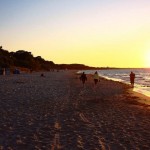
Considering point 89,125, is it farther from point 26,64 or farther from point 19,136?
point 26,64

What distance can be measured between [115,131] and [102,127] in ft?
2.76

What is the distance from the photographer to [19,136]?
34.7 feet

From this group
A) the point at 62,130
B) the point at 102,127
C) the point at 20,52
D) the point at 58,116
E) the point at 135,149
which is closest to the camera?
the point at 135,149

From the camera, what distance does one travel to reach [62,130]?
11680 millimetres

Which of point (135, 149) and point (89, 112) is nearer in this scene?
point (135, 149)

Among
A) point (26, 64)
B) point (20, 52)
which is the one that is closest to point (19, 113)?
point (26, 64)

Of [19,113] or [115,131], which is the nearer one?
[115,131]

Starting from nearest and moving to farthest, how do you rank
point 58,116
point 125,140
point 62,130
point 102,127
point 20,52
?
point 125,140 → point 62,130 → point 102,127 → point 58,116 → point 20,52

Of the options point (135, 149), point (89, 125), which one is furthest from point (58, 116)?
point (135, 149)

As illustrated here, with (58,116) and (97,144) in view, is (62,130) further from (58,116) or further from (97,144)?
(58,116)

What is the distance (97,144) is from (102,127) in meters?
2.77

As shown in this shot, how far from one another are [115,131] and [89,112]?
4.83 meters

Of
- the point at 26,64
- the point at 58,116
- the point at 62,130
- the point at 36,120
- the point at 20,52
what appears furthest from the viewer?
the point at 20,52

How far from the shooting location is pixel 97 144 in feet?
31.8
